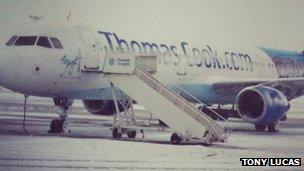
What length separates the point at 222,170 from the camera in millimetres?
10891

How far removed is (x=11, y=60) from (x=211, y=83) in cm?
936

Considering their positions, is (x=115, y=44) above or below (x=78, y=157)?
above

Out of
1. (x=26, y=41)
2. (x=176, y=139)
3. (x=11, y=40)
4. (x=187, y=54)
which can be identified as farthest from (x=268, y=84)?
(x=11, y=40)

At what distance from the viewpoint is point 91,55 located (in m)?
19.0

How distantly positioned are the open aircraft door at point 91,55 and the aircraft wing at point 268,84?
6.63m

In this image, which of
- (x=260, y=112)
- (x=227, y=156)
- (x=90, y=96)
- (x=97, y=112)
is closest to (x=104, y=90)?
(x=90, y=96)

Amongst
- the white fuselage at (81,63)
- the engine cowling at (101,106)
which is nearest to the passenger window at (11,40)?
the white fuselage at (81,63)

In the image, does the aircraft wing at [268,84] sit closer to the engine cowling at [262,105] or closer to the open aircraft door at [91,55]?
the engine cowling at [262,105]

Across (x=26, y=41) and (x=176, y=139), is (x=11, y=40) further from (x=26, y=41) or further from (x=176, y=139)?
(x=176, y=139)

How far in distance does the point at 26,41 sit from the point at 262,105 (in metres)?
8.11

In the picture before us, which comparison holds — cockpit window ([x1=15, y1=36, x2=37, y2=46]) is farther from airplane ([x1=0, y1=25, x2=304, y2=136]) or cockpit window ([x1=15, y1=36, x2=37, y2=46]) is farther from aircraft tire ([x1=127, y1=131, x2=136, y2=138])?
aircraft tire ([x1=127, y1=131, x2=136, y2=138])

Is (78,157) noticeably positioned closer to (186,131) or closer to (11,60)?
(186,131)

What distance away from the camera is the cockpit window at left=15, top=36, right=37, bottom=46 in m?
18.4

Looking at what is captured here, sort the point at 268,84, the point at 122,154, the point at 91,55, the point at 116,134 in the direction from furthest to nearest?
the point at 268,84, the point at 91,55, the point at 116,134, the point at 122,154
